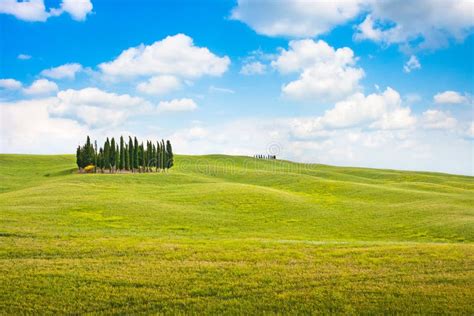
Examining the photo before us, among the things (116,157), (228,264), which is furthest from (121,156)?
(228,264)

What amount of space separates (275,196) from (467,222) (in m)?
24.5

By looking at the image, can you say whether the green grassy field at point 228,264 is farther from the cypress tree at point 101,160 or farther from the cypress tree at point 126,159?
the cypress tree at point 126,159

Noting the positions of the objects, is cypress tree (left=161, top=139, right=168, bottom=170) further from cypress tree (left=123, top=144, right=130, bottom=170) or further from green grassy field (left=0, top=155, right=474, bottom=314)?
green grassy field (left=0, top=155, right=474, bottom=314)

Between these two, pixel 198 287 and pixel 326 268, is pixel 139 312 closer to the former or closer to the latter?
pixel 198 287

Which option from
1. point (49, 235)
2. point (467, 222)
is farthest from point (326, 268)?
point (467, 222)

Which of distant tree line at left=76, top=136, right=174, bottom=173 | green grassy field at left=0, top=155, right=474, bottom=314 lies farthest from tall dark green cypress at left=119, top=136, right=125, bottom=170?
green grassy field at left=0, top=155, right=474, bottom=314

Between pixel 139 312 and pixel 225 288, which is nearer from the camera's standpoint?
pixel 139 312

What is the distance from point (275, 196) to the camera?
55781mm

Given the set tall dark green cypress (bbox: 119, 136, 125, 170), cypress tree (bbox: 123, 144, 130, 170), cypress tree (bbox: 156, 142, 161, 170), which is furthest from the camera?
cypress tree (bbox: 156, 142, 161, 170)

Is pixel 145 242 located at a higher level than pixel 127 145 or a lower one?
lower

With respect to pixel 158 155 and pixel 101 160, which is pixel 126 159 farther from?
pixel 158 155

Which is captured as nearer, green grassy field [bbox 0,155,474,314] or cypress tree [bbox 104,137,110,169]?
green grassy field [bbox 0,155,474,314]

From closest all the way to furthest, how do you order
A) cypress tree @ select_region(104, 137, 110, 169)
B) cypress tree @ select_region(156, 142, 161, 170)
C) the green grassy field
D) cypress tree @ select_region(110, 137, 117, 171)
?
the green grassy field → cypress tree @ select_region(104, 137, 110, 169) → cypress tree @ select_region(110, 137, 117, 171) → cypress tree @ select_region(156, 142, 161, 170)

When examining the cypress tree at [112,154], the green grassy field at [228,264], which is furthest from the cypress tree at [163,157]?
the green grassy field at [228,264]
